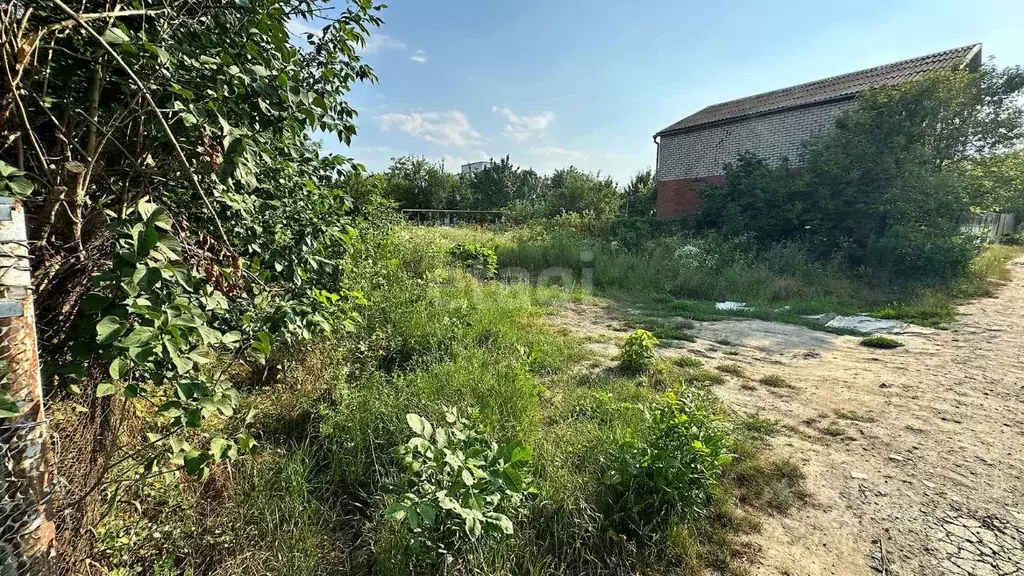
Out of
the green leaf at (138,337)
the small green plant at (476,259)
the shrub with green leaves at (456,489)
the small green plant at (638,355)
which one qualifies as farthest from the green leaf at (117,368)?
the small green plant at (476,259)

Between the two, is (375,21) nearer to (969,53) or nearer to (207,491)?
(207,491)

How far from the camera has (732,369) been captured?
4.25 m

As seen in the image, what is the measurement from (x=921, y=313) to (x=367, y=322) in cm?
828

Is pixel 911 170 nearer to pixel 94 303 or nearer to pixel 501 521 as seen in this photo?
pixel 501 521

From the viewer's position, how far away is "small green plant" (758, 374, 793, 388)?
12.9ft

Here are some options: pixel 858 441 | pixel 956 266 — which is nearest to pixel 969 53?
pixel 956 266

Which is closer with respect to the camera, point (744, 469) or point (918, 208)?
point (744, 469)

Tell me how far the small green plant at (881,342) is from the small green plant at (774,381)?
228 cm

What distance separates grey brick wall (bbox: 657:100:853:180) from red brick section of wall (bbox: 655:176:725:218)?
26 centimetres

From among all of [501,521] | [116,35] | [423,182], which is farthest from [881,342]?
[423,182]

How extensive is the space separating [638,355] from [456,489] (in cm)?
277

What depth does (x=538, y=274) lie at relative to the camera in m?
9.59

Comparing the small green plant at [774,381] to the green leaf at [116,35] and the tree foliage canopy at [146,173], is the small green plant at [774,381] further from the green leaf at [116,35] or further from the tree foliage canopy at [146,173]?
the green leaf at [116,35]

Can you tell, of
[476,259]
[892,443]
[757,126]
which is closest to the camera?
[892,443]
